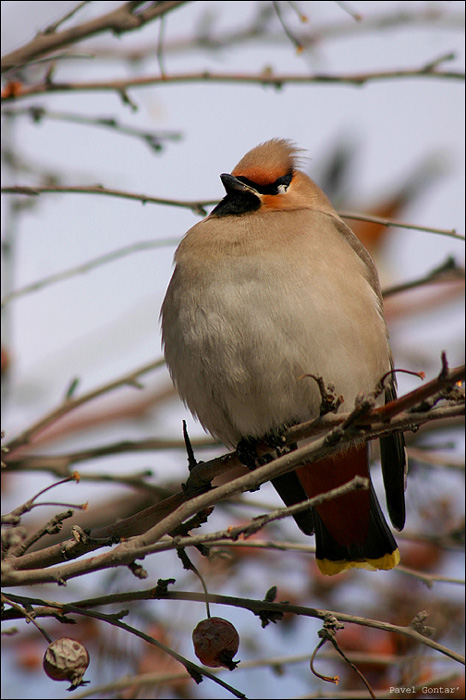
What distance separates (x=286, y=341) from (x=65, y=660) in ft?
4.98

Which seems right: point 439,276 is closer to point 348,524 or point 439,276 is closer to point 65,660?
point 348,524

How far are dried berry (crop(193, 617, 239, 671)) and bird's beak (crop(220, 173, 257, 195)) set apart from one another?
2133 mm

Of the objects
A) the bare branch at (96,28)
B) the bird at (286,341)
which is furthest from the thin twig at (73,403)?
the bare branch at (96,28)

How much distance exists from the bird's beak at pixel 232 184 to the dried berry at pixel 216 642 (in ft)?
7.00

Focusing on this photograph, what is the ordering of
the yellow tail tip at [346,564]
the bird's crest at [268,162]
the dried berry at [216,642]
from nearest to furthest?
the dried berry at [216,642]
the yellow tail tip at [346,564]
the bird's crest at [268,162]

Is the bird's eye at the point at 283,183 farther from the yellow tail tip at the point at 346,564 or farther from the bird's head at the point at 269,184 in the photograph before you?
the yellow tail tip at the point at 346,564

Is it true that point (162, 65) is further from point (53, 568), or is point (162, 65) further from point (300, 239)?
point (53, 568)

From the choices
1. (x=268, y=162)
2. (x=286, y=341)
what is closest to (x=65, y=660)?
(x=286, y=341)

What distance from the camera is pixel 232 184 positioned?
4055 millimetres

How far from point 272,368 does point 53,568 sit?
1.47 m

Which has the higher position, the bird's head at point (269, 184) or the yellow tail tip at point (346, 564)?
the bird's head at point (269, 184)

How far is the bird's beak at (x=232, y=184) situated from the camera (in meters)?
4.05

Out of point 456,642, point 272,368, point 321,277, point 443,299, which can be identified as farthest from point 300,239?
point 443,299

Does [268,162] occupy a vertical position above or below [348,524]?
above
